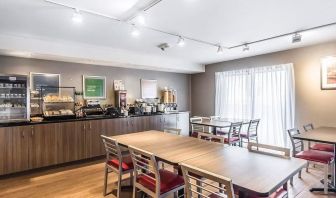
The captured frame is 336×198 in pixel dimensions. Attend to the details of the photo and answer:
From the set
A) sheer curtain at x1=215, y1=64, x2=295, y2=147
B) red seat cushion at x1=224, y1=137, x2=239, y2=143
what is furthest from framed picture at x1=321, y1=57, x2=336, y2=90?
red seat cushion at x1=224, y1=137, x2=239, y2=143

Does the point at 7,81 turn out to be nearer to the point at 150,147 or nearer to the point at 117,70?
the point at 117,70

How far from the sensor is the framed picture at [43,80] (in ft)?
13.6

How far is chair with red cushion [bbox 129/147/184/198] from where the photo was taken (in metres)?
2.04

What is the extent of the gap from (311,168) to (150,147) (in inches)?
128

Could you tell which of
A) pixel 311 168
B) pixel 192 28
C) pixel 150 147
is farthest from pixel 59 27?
pixel 311 168

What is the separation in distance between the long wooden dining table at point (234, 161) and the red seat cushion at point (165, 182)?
10.6 inches

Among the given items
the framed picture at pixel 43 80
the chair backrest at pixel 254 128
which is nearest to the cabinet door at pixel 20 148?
the framed picture at pixel 43 80

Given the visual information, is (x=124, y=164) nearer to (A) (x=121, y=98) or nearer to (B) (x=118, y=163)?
(B) (x=118, y=163)

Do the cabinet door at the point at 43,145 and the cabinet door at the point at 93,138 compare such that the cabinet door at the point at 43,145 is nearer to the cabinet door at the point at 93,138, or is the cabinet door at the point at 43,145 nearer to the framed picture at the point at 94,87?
the cabinet door at the point at 93,138

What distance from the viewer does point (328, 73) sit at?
13.7 feet

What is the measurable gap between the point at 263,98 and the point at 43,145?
4.98m

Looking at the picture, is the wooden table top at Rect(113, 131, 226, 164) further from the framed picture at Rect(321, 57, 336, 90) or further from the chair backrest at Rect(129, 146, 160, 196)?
the framed picture at Rect(321, 57, 336, 90)

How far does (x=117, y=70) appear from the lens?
539cm

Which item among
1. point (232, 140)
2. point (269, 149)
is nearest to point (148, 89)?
point (232, 140)
